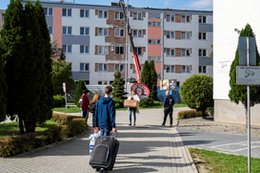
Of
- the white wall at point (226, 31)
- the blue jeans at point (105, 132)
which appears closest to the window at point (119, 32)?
the white wall at point (226, 31)

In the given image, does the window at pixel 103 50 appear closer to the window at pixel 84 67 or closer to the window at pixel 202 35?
the window at pixel 84 67

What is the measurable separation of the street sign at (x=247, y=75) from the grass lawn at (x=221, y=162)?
1.92 metres

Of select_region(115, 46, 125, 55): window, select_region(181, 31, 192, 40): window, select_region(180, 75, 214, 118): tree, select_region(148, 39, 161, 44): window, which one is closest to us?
select_region(180, 75, 214, 118): tree

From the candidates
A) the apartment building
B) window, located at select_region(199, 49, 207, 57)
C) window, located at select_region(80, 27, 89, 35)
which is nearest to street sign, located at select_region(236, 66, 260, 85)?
the apartment building

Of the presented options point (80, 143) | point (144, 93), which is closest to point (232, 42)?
point (144, 93)

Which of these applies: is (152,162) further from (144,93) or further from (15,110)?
(144,93)

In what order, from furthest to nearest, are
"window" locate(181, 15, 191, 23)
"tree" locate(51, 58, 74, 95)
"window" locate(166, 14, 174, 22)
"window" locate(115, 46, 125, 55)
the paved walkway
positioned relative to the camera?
1. "window" locate(181, 15, 191, 23)
2. "window" locate(166, 14, 174, 22)
3. "window" locate(115, 46, 125, 55)
4. "tree" locate(51, 58, 74, 95)
5. the paved walkway

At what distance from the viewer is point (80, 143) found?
46.7 feet

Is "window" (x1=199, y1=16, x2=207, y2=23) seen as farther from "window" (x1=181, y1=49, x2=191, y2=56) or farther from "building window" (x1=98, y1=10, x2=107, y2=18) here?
"building window" (x1=98, y1=10, x2=107, y2=18)

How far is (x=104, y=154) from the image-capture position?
8930 mm

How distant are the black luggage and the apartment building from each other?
50.5 metres

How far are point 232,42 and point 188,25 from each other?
144 feet

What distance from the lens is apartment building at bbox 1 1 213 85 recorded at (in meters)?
60.9

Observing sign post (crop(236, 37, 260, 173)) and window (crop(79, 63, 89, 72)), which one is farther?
window (crop(79, 63, 89, 72))
